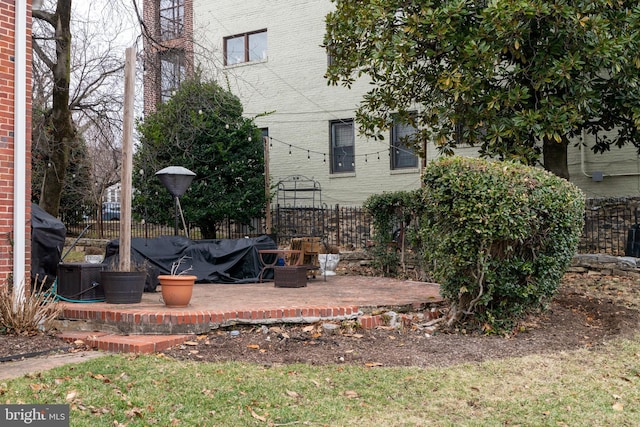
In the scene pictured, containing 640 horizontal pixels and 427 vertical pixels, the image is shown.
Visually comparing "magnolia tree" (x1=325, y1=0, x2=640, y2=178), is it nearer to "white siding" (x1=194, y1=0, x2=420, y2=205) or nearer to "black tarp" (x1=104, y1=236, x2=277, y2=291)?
"black tarp" (x1=104, y1=236, x2=277, y2=291)

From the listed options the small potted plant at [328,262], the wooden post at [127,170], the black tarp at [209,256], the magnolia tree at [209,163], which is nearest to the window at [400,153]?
the magnolia tree at [209,163]

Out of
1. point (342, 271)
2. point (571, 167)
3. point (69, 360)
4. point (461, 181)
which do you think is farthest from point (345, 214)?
point (69, 360)

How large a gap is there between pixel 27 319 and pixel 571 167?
12.4 metres

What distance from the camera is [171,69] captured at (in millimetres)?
11109

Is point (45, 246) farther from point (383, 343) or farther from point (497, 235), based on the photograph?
point (497, 235)

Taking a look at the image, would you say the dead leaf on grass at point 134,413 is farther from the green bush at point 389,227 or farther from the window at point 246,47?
the window at point 246,47

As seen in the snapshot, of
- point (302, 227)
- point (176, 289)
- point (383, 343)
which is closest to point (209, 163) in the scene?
point (302, 227)

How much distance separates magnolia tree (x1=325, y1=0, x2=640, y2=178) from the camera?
855cm

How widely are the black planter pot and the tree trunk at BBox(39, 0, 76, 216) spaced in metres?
5.03

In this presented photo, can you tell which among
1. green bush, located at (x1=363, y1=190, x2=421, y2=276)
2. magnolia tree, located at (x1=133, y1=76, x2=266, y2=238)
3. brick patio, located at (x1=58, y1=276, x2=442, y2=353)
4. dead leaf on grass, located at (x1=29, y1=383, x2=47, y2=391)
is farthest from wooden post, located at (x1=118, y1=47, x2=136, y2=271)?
magnolia tree, located at (x1=133, y1=76, x2=266, y2=238)

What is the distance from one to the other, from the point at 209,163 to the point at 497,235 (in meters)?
9.87

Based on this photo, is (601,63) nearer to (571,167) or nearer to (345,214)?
(571,167)

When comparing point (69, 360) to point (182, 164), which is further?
point (182, 164)

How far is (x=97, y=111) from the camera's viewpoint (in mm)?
11766
